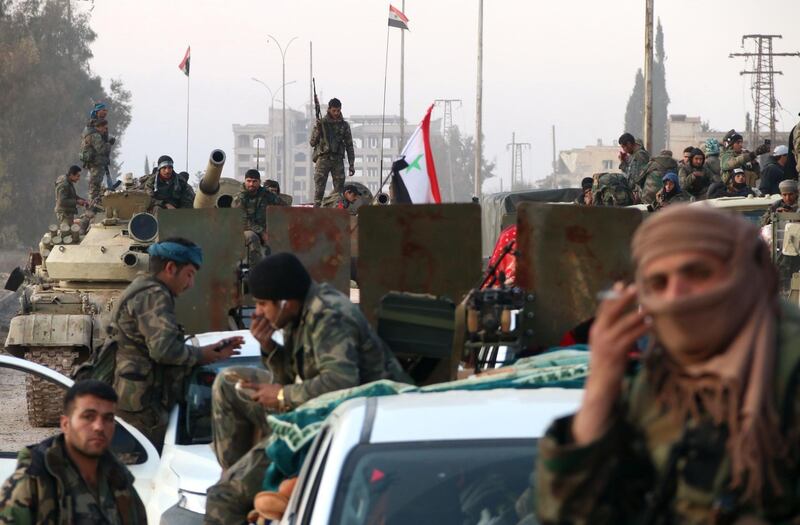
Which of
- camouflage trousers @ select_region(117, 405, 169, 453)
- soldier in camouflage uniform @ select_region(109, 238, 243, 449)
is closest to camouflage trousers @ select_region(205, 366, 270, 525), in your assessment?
soldier in camouflage uniform @ select_region(109, 238, 243, 449)

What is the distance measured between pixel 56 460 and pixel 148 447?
121 inches

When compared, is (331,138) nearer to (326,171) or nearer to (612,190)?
(326,171)

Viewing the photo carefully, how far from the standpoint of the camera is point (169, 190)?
18.5m

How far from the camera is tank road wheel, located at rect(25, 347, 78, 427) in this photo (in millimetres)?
16328

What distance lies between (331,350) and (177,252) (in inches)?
111

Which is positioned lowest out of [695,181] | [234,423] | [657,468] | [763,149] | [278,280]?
[234,423]

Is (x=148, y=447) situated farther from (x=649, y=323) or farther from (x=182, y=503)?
(x=649, y=323)

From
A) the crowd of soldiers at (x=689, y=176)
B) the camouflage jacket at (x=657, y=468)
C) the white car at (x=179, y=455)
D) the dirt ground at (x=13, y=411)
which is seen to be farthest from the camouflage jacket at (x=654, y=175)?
the camouflage jacket at (x=657, y=468)

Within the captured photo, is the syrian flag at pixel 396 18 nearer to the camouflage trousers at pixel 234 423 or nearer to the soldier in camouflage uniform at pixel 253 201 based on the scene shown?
the soldier in camouflage uniform at pixel 253 201

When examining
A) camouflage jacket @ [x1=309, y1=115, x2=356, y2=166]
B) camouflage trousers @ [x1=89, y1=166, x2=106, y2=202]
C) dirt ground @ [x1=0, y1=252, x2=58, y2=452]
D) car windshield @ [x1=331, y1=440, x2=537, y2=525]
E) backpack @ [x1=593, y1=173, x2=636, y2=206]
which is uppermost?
camouflage jacket @ [x1=309, y1=115, x2=356, y2=166]

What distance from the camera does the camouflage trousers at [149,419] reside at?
911 cm

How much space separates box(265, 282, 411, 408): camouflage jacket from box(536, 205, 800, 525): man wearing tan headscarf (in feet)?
10.1

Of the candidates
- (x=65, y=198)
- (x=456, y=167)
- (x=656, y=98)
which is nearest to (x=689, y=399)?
(x=65, y=198)

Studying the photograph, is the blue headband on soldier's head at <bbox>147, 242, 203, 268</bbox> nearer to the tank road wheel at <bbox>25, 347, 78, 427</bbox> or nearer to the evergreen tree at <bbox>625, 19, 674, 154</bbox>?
the tank road wheel at <bbox>25, 347, 78, 427</bbox>
